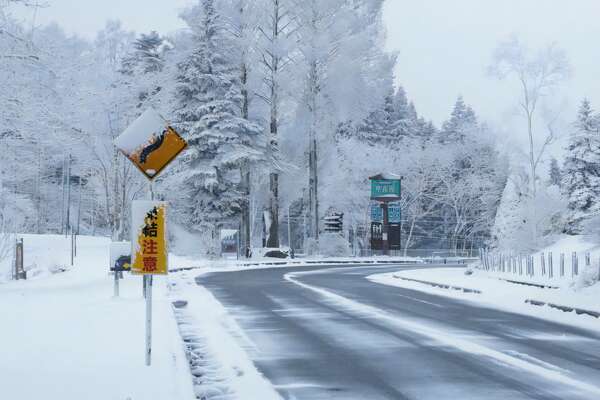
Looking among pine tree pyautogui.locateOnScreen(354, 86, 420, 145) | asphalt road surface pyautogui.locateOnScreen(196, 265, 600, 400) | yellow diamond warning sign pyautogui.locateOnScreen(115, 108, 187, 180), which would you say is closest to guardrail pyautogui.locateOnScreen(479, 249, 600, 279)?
asphalt road surface pyautogui.locateOnScreen(196, 265, 600, 400)

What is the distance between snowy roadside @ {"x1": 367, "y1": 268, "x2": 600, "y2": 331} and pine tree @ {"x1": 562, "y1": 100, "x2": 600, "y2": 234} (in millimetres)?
28482

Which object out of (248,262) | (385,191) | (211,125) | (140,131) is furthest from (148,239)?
(385,191)

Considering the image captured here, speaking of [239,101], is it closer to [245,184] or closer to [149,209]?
[245,184]

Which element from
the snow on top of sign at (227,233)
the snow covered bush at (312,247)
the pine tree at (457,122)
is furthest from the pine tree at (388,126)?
the snow on top of sign at (227,233)

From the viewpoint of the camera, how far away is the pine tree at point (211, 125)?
1871 inches

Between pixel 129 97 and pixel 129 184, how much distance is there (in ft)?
16.4

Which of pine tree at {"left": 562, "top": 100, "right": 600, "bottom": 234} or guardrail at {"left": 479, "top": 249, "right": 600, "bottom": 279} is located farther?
pine tree at {"left": 562, "top": 100, "right": 600, "bottom": 234}

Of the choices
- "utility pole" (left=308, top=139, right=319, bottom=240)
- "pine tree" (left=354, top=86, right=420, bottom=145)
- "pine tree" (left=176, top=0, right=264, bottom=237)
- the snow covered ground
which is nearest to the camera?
the snow covered ground

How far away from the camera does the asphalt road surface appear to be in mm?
7848

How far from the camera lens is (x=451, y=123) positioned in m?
99.0

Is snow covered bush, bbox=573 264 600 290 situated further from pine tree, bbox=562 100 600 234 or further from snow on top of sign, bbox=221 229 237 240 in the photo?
pine tree, bbox=562 100 600 234

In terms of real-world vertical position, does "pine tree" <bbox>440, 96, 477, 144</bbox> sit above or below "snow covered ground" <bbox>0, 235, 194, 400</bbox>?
above

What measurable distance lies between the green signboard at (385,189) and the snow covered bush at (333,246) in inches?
201

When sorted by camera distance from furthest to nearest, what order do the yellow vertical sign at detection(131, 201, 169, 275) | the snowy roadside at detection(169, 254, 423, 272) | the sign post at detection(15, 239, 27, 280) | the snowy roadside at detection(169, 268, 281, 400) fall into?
the snowy roadside at detection(169, 254, 423, 272) < the sign post at detection(15, 239, 27, 280) < the yellow vertical sign at detection(131, 201, 169, 275) < the snowy roadside at detection(169, 268, 281, 400)
